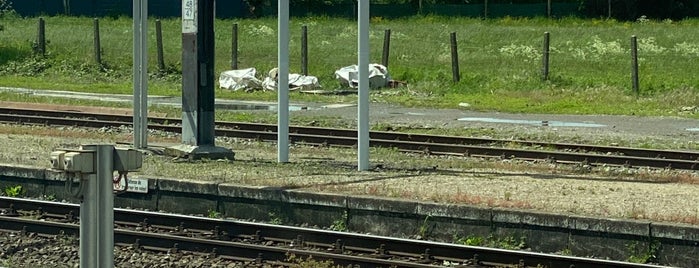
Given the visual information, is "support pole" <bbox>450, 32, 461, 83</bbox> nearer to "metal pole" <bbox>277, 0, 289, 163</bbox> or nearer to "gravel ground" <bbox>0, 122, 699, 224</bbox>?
"gravel ground" <bbox>0, 122, 699, 224</bbox>

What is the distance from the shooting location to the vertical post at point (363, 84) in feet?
52.0

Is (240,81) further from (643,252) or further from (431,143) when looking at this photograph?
(643,252)

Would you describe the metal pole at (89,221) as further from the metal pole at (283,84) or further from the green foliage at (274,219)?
the metal pole at (283,84)

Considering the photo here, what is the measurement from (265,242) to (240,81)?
19.4 meters

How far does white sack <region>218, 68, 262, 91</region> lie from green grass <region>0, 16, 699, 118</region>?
83 centimetres

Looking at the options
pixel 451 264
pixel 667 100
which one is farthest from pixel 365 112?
pixel 667 100

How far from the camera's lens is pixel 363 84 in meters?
16.0

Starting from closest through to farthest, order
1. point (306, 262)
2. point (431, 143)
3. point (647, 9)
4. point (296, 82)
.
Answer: point (306, 262), point (431, 143), point (296, 82), point (647, 9)

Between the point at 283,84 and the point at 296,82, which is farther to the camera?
the point at 296,82

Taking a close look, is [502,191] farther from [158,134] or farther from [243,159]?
[158,134]

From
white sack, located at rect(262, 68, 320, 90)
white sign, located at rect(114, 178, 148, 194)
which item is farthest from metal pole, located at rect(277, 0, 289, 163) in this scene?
white sack, located at rect(262, 68, 320, 90)

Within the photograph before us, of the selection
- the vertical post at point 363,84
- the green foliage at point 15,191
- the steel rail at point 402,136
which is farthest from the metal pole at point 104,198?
the steel rail at point 402,136

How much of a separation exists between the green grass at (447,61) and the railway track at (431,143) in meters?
6.71

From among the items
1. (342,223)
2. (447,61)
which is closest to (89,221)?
(342,223)
